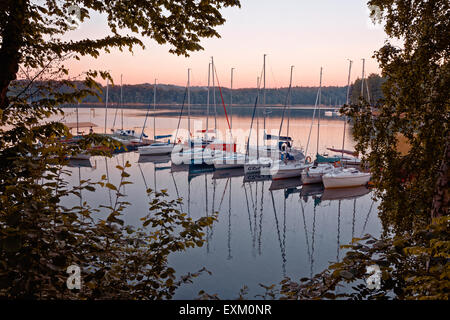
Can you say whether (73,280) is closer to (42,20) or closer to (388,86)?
(42,20)

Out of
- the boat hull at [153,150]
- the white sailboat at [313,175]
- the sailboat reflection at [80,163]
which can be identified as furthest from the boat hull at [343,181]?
the sailboat reflection at [80,163]

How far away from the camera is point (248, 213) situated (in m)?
21.5

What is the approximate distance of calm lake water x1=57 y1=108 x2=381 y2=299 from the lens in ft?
43.6

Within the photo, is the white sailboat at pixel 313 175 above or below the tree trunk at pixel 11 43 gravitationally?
below

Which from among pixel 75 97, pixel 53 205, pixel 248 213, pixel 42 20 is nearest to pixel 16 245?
pixel 53 205

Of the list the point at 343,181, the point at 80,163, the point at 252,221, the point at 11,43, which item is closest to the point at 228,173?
the point at 343,181

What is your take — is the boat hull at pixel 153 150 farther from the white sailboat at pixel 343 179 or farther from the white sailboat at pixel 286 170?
the white sailboat at pixel 343 179

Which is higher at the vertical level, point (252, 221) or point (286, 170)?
point (286, 170)

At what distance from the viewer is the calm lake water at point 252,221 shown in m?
13.3

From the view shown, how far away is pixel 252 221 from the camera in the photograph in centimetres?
2006

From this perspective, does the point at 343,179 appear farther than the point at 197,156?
No

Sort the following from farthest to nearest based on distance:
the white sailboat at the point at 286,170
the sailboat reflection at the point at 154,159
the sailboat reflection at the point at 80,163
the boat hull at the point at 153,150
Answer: the boat hull at the point at 153,150 → the sailboat reflection at the point at 154,159 → the sailboat reflection at the point at 80,163 → the white sailboat at the point at 286,170

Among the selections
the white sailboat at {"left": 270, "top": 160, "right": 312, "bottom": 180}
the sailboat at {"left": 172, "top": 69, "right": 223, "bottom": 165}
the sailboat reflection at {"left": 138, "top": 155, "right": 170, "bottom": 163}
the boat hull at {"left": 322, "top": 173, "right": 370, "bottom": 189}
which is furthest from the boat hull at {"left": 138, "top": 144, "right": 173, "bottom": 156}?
the boat hull at {"left": 322, "top": 173, "right": 370, "bottom": 189}

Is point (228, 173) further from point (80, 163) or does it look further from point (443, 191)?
point (443, 191)
